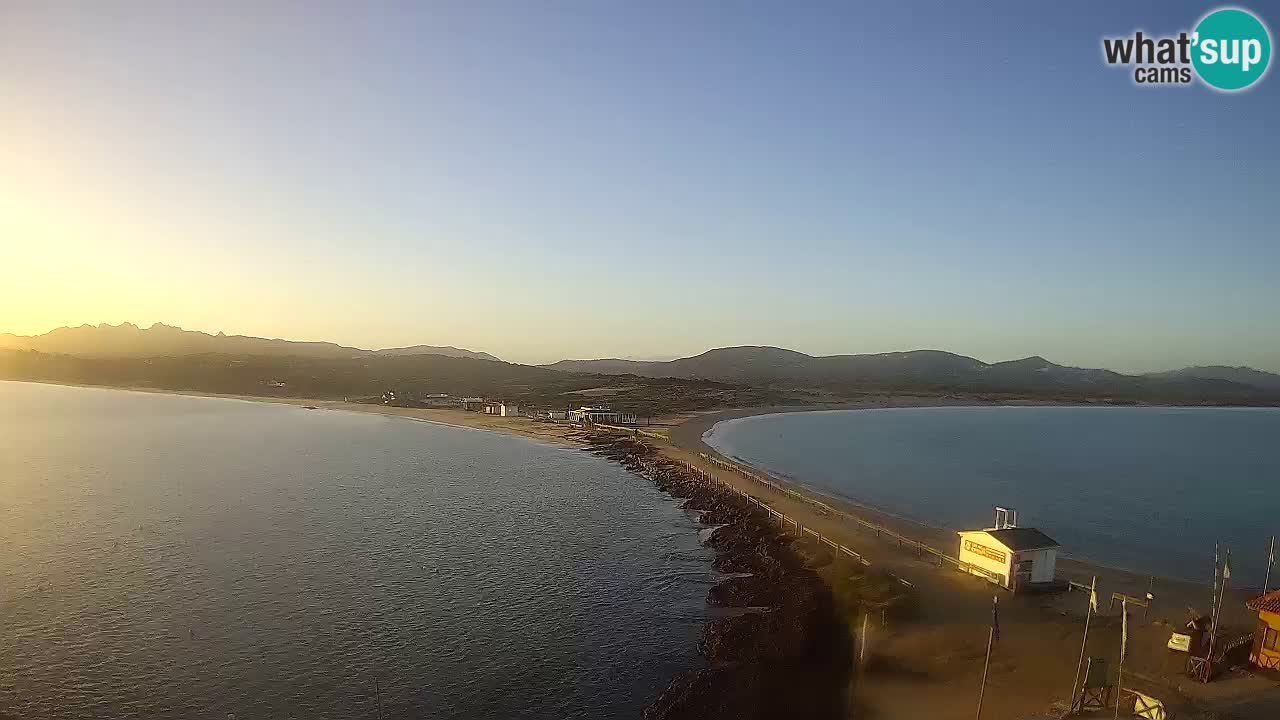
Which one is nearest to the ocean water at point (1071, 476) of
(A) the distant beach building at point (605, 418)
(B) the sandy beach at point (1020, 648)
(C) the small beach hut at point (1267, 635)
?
(B) the sandy beach at point (1020, 648)

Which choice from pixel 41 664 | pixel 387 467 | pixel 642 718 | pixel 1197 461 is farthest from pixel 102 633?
pixel 1197 461

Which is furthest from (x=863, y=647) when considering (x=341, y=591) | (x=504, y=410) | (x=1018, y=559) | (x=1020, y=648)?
(x=504, y=410)

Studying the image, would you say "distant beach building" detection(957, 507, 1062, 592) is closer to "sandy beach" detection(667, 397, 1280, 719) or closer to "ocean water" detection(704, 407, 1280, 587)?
"sandy beach" detection(667, 397, 1280, 719)

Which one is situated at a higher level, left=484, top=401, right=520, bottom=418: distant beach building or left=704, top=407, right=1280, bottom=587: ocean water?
left=484, top=401, right=520, bottom=418: distant beach building

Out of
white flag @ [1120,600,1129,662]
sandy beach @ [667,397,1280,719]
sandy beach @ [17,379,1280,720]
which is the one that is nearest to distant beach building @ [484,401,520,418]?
sandy beach @ [17,379,1280,720]

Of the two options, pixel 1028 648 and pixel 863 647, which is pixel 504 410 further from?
pixel 1028 648
